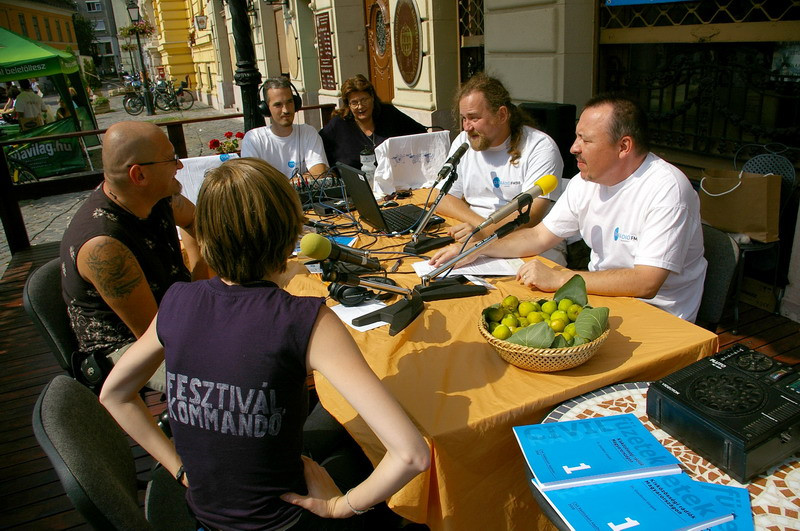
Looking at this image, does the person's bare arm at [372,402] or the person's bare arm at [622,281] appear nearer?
the person's bare arm at [372,402]

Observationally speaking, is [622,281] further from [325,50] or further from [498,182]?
[325,50]

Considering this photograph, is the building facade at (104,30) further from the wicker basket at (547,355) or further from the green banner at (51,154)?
the wicker basket at (547,355)

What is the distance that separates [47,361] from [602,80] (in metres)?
4.94

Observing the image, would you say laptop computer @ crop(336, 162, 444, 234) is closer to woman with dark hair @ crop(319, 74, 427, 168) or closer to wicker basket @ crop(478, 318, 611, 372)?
wicker basket @ crop(478, 318, 611, 372)

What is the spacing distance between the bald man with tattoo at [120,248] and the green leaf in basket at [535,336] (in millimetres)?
1398

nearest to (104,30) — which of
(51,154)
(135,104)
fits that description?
(135,104)

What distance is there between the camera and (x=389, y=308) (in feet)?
6.48

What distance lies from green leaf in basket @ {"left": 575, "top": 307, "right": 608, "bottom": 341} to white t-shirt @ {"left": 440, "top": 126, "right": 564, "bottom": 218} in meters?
1.68

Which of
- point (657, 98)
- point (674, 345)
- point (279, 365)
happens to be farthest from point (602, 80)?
point (279, 365)

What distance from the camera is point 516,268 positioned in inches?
92.9

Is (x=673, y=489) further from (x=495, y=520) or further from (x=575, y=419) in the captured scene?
(x=495, y=520)

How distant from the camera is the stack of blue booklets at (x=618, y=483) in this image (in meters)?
1.08

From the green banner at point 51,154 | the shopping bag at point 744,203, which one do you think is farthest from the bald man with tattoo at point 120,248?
the green banner at point 51,154

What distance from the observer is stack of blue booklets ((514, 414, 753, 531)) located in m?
1.08
